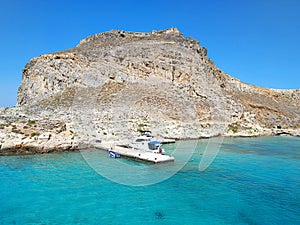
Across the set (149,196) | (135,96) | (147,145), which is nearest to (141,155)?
(147,145)

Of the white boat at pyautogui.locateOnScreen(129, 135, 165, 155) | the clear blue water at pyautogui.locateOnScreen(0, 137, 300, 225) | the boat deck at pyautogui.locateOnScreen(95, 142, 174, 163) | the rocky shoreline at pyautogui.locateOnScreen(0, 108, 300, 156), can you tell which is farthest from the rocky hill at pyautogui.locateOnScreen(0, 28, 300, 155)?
the clear blue water at pyautogui.locateOnScreen(0, 137, 300, 225)

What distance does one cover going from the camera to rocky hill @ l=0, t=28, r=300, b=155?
1462 inches

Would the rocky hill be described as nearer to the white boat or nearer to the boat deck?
the boat deck

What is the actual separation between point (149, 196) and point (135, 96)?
33.2 m

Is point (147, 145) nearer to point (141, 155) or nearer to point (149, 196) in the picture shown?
point (141, 155)

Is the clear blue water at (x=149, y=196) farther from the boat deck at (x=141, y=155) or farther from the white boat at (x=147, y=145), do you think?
the white boat at (x=147, y=145)

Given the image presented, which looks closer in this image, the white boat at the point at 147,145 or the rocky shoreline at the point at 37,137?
the rocky shoreline at the point at 37,137

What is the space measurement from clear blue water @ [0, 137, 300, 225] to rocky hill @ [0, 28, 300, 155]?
9840 mm

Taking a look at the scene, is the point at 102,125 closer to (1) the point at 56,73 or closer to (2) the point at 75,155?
(2) the point at 75,155

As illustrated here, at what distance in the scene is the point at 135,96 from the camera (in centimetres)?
4744

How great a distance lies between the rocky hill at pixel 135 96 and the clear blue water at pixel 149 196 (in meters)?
9.84

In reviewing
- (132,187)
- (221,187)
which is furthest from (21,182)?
(221,187)

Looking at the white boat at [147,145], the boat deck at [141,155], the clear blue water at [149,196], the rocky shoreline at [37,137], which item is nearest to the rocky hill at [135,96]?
the rocky shoreline at [37,137]

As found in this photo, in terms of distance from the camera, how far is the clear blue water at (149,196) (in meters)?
12.5
